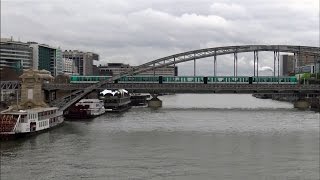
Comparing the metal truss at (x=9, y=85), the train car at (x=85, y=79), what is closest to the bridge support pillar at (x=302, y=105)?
the train car at (x=85, y=79)

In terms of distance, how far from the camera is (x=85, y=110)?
5966 centimetres

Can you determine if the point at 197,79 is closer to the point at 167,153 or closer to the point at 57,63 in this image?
the point at 167,153

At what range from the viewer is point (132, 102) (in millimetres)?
100438

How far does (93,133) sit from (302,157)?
724 inches

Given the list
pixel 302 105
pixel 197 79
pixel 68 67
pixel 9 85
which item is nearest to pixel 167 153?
pixel 197 79

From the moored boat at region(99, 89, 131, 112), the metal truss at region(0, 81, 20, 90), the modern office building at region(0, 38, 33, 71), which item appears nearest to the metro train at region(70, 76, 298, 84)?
the moored boat at region(99, 89, 131, 112)

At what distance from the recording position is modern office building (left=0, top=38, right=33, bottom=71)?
138m

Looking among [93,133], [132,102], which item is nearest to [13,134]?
[93,133]

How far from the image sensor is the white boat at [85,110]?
58.0m

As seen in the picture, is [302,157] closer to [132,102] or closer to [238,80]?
[238,80]

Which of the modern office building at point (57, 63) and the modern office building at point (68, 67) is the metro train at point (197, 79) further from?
the modern office building at point (68, 67)

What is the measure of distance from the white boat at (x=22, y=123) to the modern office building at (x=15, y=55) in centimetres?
9306

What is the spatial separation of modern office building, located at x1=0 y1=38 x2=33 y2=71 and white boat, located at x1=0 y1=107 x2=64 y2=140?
9306cm

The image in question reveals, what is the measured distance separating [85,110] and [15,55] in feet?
294
